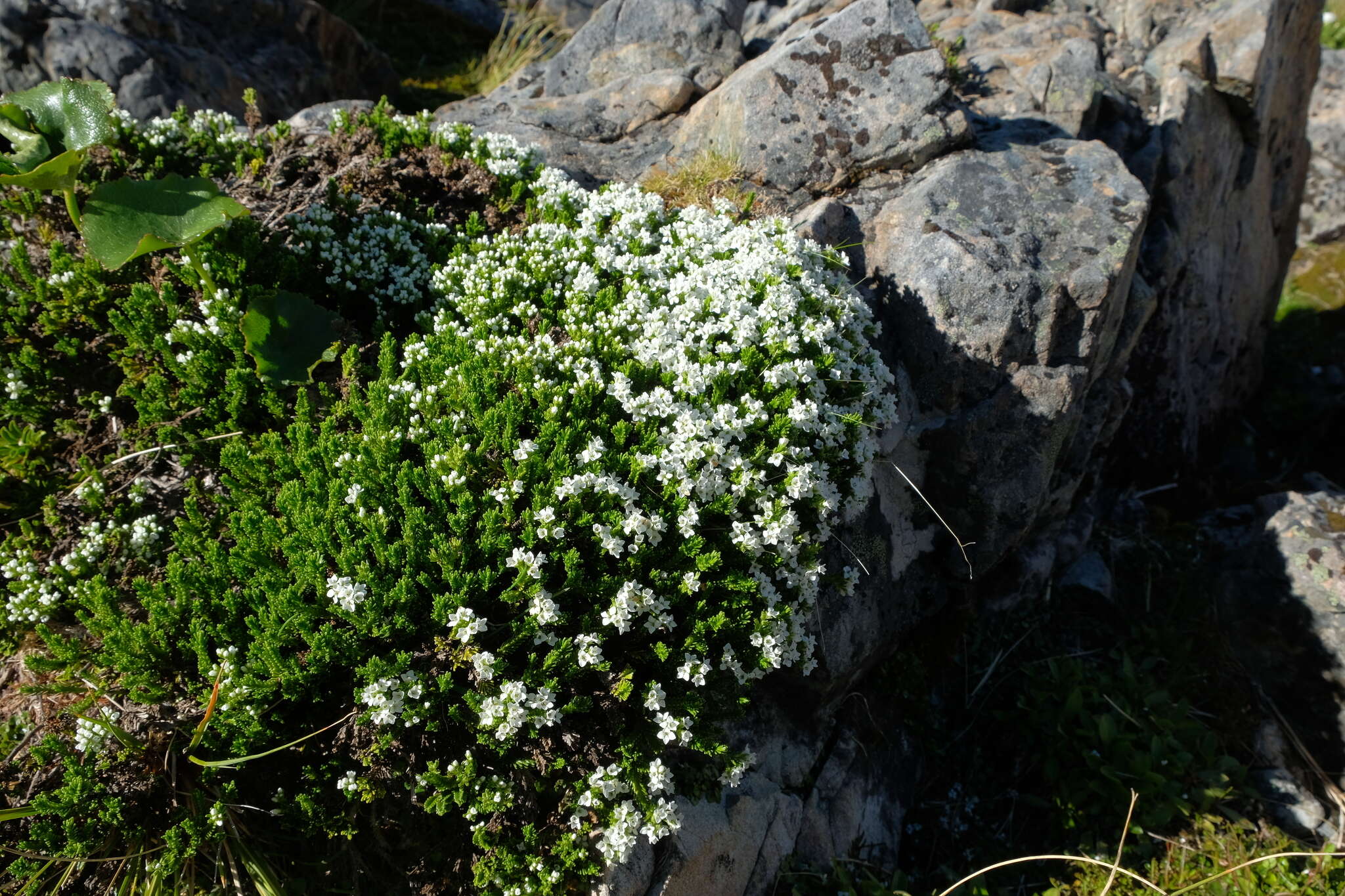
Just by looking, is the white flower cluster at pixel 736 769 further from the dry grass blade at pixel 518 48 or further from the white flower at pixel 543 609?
the dry grass blade at pixel 518 48

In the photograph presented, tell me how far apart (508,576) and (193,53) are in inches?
282

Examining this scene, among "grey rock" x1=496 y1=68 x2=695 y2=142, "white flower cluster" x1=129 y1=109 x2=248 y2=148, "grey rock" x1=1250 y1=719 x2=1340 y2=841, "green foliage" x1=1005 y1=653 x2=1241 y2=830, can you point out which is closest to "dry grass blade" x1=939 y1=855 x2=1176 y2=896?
"green foliage" x1=1005 y1=653 x2=1241 y2=830

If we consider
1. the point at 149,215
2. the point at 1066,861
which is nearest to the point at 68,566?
the point at 149,215

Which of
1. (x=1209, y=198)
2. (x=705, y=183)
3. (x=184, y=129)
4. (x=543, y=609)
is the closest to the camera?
(x=543, y=609)

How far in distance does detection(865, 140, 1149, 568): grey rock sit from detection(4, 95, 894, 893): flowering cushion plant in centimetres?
94

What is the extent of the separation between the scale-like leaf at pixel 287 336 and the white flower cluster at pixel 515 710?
1.99m

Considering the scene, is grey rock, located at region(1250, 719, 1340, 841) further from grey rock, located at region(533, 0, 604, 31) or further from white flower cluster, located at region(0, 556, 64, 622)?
grey rock, located at region(533, 0, 604, 31)

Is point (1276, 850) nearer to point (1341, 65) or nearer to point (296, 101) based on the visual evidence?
point (296, 101)

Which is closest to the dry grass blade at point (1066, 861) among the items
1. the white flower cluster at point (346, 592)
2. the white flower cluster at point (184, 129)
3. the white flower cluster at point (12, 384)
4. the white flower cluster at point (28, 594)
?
the white flower cluster at point (346, 592)

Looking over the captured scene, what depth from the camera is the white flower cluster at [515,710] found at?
3176mm

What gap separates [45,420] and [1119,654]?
6.93 metres

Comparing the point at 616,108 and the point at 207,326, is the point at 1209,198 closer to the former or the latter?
the point at 616,108

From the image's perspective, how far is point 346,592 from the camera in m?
3.20

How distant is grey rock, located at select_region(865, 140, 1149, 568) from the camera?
16.8ft
